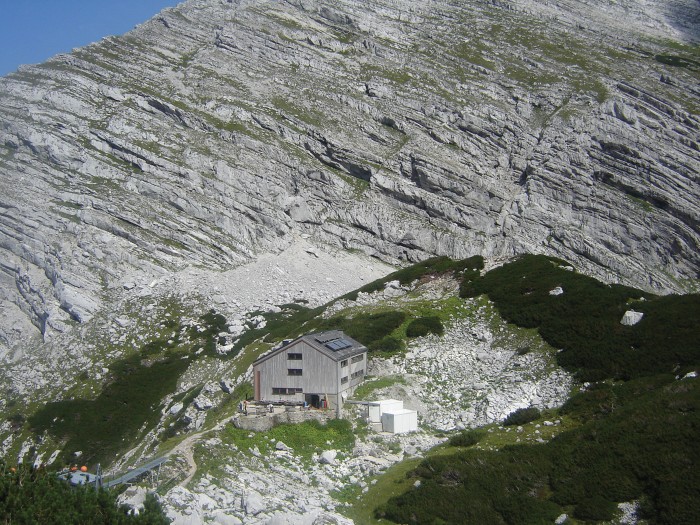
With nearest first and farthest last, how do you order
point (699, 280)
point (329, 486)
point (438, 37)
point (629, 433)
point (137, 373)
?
point (629, 433)
point (329, 486)
point (137, 373)
point (699, 280)
point (438, 37)

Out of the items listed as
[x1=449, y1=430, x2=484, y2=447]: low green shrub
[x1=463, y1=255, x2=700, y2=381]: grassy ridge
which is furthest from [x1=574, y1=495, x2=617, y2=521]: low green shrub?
[x1=463, y1=255, x2=700, y2=381]: grassy ridge

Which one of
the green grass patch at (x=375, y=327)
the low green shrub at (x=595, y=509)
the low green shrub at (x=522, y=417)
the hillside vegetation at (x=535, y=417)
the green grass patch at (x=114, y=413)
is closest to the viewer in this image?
the low green shrub at (x=595, y=509)

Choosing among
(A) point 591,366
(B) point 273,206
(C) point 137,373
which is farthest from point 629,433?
(B) point 273,206

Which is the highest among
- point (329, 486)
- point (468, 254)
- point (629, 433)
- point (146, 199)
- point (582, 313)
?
point (146, 199)

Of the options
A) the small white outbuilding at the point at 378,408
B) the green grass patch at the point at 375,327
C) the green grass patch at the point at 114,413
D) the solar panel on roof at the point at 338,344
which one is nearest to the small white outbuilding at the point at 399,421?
the small white outbuilding at the point at 378,408

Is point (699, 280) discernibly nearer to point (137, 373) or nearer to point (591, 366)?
point (591, 366)

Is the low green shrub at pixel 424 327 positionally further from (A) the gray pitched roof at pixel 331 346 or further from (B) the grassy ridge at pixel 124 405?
(B) the grassy ridge at pixel 124 405
